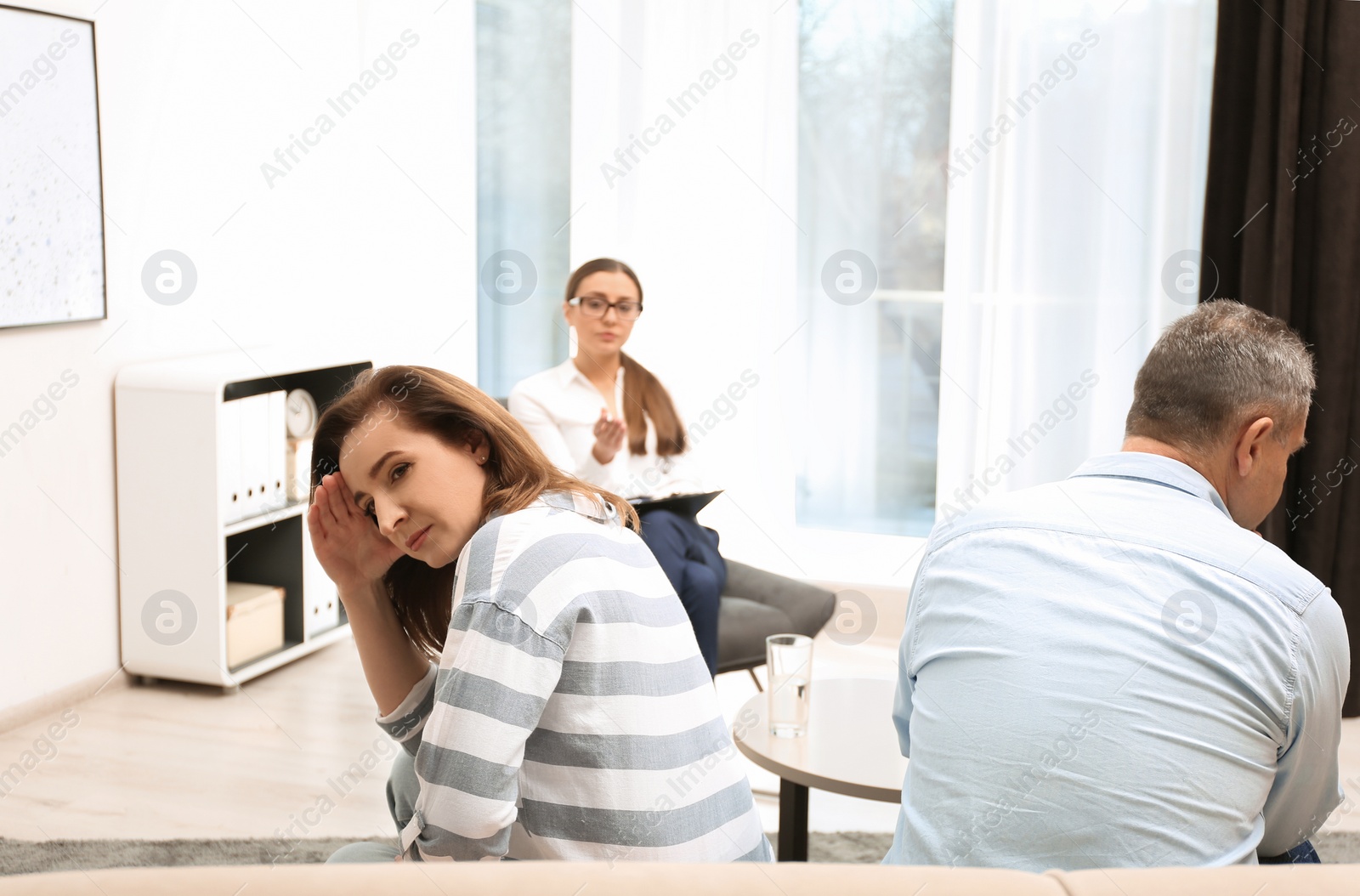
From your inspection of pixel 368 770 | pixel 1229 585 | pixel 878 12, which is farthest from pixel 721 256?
pixel 1229 585

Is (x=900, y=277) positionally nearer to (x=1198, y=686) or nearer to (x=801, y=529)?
(x=801, y=529)

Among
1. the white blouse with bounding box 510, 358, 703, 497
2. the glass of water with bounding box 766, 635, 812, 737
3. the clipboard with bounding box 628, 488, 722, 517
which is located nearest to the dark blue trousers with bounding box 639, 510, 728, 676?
the clipboard with bounding box 628, 488, 722, 517

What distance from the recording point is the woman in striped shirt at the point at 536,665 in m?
1.11

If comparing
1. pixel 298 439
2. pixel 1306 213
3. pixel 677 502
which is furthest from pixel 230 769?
pixel 1306 213

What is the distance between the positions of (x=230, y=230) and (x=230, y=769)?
5.54 feet

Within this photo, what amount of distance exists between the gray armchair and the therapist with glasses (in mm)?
83

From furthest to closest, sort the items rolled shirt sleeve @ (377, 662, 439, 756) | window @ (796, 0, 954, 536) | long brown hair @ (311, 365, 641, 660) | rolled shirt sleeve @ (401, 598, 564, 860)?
1. window @ (796, 0, 954, 536)
2. rolled shirt sleeve @ (377, 662, 439, 756)
3. long brown hair @ (311, 365, 641, 660)
4. rolled shirt sleeve @ (401, 598, 564, 860)

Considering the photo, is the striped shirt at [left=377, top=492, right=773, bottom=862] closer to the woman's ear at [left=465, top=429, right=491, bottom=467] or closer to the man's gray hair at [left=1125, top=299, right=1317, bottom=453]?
the woman's ear at [left=465, top=429, right=491, bottom=467]

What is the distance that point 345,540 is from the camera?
4.88 feet

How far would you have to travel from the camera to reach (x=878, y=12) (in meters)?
3.95

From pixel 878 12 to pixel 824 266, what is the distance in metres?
0.86

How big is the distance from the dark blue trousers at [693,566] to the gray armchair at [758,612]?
53mm

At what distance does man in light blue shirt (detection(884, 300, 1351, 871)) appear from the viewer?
114 centimetres

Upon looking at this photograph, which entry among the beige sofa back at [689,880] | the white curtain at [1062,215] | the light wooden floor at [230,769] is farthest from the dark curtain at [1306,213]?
the beige sofa back at [689,880]
